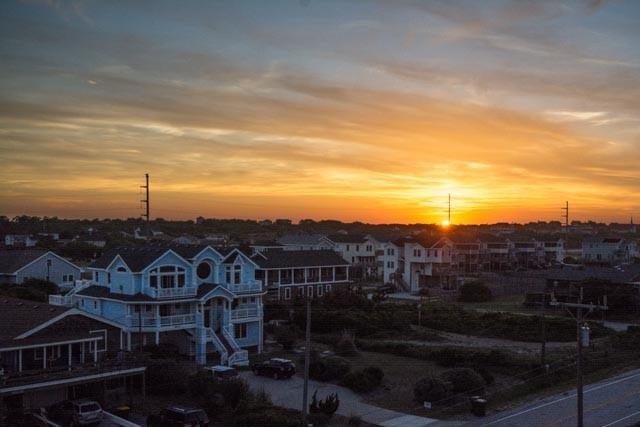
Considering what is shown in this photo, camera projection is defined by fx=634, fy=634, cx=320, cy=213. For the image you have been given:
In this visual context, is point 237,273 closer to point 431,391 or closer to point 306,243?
point 431,391

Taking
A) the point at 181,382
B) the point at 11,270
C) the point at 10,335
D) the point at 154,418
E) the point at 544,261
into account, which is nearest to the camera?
the point at 154,418

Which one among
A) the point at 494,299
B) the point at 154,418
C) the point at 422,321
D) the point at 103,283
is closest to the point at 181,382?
the point at 154,418

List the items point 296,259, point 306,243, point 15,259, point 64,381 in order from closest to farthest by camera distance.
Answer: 1. point 64,381
2. point 15,259
3. point 296,259
4. point 306,243

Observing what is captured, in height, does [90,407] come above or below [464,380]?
above

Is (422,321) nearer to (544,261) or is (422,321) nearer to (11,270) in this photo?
(11,270)

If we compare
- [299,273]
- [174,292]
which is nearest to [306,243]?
[299,273]

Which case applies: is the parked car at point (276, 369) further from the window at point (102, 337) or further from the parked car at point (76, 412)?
the parked car at point (76, 412)

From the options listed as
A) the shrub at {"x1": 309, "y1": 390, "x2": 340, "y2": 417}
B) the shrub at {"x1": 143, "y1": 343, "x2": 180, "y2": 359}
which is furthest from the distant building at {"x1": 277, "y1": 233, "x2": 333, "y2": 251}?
the shrub at {"x1": 309, "y1": 390, "x2": 340, "y2": 417}
